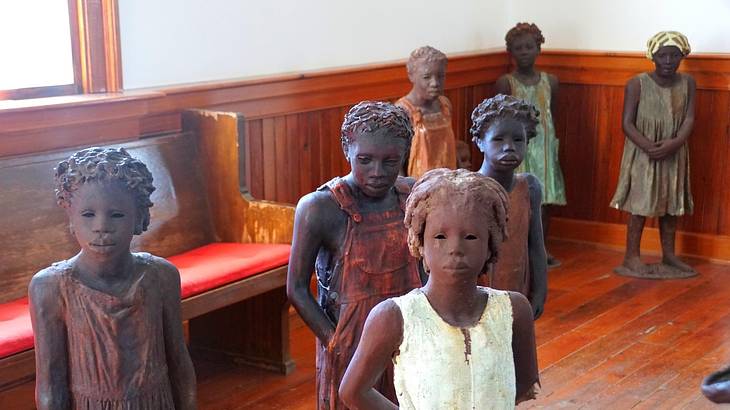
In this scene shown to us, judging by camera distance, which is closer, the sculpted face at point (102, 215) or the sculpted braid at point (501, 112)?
the sculpted face at point (102, 215)

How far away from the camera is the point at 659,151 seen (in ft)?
20.6

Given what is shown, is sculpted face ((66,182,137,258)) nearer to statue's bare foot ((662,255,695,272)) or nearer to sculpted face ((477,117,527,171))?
sculpted face ((477,117,527,171))

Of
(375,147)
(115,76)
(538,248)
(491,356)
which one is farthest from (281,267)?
(491,356)

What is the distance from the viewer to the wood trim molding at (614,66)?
655 centimetres

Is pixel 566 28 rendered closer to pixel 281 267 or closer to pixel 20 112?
pixel 281 267

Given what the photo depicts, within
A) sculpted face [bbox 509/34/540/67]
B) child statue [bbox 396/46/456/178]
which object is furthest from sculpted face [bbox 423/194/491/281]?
sculpted face [bbox 509/34/540/67]

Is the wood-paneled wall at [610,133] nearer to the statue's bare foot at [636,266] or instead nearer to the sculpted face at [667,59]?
the sculpted face at [667,59]

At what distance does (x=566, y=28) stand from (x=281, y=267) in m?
3.58

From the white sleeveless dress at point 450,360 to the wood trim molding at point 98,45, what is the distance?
9.56 ft

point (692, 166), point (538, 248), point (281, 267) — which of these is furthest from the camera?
point (692, 166)

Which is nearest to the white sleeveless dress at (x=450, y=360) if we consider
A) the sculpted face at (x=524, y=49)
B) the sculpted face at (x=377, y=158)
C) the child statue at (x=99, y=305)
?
the child statue at (x=99, y=305)

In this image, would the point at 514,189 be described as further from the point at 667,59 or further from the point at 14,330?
the point at 667,59

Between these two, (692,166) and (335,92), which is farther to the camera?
(692,166)

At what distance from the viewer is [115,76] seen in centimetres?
457
